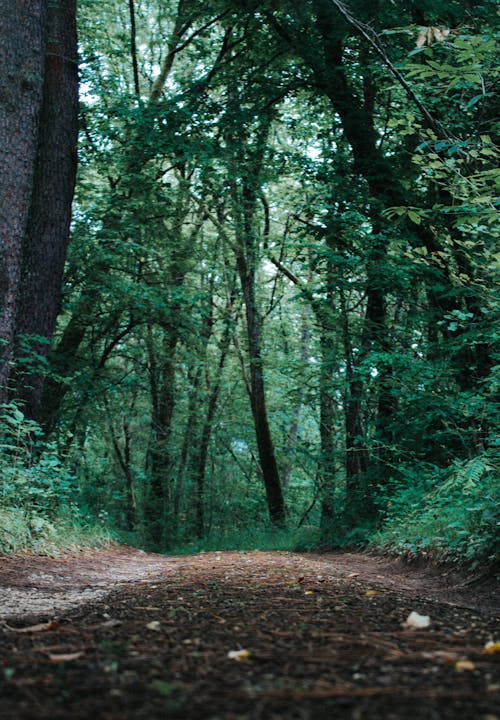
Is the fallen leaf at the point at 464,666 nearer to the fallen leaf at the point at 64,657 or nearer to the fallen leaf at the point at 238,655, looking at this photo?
the fallen leaf at the point at 238,655

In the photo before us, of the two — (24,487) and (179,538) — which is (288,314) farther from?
(24,487)

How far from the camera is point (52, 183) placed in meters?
9.54

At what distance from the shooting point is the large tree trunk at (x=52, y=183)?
9.23 metres

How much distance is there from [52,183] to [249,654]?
8.64 m

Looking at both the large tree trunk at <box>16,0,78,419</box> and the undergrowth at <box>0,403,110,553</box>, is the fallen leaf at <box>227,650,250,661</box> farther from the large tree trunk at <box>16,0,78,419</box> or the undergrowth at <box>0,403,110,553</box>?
the large tree trunk at <box>16,0,78,419</box>

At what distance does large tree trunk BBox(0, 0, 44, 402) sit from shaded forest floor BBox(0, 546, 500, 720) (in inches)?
153

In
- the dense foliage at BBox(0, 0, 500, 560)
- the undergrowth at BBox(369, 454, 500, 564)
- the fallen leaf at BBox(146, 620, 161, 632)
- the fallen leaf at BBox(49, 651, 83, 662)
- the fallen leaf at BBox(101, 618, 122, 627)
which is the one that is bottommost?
the fallen leaf at BBox(101, 618, 122, 627)

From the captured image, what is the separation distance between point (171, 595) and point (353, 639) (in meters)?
1.90

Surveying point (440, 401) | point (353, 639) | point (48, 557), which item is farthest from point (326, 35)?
point (353, 639)

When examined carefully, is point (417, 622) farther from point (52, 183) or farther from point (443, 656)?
point (52, 183)

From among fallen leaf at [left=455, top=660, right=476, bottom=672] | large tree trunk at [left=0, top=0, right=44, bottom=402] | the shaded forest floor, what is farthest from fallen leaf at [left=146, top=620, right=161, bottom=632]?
large tree trunk at [left=0, top=0, right=44, bottom=402]

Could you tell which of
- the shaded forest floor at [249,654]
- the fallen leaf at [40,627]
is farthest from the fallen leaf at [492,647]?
the fallen leaf at [40,627]

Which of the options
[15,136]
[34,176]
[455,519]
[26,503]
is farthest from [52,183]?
[455,519]

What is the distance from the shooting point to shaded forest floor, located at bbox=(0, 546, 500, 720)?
1.62 m
